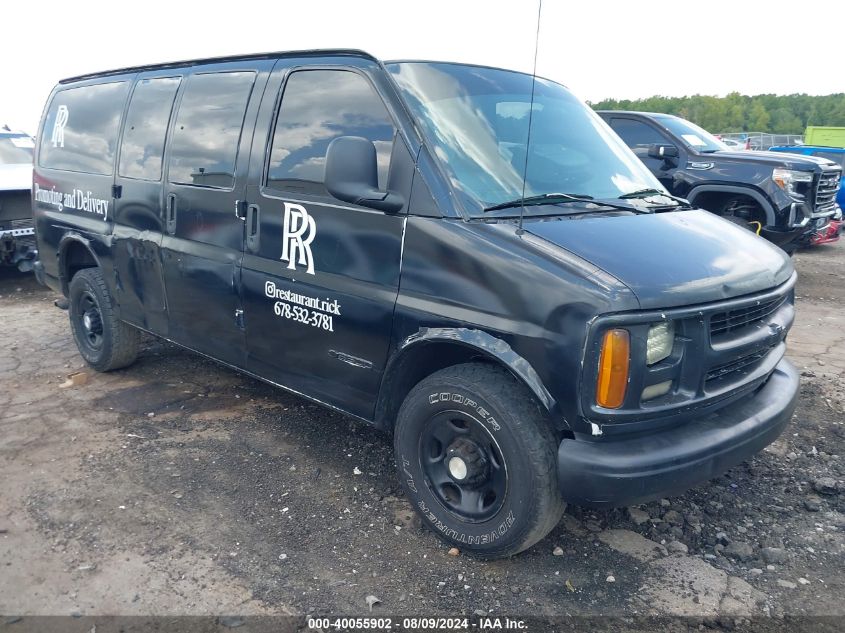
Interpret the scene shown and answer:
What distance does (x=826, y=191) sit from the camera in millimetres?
9336

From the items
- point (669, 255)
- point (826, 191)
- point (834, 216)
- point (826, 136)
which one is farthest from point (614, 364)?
point (826, 136)

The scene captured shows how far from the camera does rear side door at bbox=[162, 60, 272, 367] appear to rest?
3.98 metres

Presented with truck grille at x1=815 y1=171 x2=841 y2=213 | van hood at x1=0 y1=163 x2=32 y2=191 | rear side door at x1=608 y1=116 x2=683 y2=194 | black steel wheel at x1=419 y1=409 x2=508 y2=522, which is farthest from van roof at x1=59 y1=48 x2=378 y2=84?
truck grille at x1=815 y1=171 x2=841 y2=213

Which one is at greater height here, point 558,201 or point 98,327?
point 558,201

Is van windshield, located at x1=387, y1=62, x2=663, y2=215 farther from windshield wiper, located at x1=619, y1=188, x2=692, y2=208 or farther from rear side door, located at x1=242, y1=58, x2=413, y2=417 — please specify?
rear side door, located at x1=242, y1=58, x2=413, y2=417

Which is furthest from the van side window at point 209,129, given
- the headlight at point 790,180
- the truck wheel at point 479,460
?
the headlight at point 790,180

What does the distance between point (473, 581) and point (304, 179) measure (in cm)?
211

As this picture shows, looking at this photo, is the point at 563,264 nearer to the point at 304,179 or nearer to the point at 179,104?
the point at 304,179

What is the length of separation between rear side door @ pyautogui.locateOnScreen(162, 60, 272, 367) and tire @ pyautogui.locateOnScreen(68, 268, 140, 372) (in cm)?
107

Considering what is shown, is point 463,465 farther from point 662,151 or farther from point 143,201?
point 662,151

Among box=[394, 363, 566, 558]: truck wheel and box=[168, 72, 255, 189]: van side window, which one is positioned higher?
box=[168, 72, 255, 189]: van side window

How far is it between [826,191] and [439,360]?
821cm

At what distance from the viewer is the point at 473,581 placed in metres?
3.06

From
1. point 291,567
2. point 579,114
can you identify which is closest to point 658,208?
point 579,114
